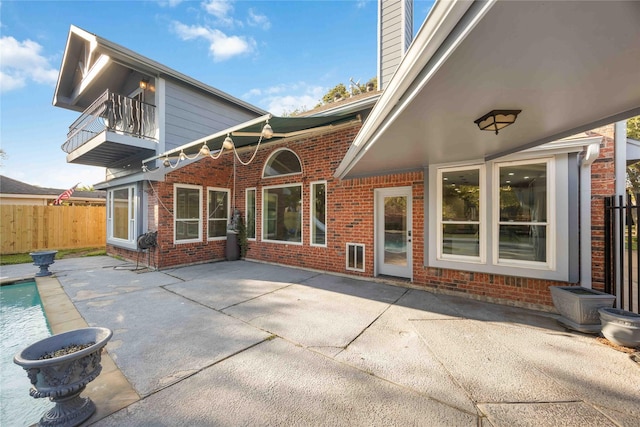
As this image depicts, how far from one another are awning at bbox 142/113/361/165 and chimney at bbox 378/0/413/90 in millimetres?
1799

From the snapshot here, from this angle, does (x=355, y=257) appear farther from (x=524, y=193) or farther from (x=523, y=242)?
(x=524, y=193)

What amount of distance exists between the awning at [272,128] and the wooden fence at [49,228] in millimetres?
7956

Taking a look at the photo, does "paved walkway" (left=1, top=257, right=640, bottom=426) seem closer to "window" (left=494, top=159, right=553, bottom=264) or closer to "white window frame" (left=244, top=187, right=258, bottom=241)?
"window" (left=494, top=159, right=553, bottom=264)

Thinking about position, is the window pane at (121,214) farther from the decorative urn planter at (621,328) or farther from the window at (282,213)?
the decorative urn planter at (621,328)

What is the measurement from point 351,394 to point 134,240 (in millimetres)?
8340

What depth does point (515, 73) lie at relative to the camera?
1925mm

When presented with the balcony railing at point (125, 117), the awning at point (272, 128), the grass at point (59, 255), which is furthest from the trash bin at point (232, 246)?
the grass at point (59, 255)

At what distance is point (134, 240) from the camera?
7.86 meters

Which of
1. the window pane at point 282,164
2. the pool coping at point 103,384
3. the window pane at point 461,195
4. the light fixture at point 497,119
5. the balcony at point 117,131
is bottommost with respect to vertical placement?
the pool coping at point 103,384

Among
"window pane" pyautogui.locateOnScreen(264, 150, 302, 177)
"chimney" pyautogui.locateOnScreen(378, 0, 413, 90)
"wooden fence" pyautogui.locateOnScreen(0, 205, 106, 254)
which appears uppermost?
"chimney" pyautogui.locateOnScreen(378, 0, 413, 90)

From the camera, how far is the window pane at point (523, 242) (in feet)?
14.0

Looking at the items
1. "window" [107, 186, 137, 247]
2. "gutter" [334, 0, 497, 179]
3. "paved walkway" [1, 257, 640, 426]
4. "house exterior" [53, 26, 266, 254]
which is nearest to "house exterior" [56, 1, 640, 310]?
"gutter" [334, 0, 497, 179]

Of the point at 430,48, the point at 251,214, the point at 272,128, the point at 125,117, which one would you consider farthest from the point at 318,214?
the point at 125,117

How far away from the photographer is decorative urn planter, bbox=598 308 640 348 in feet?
9.46
